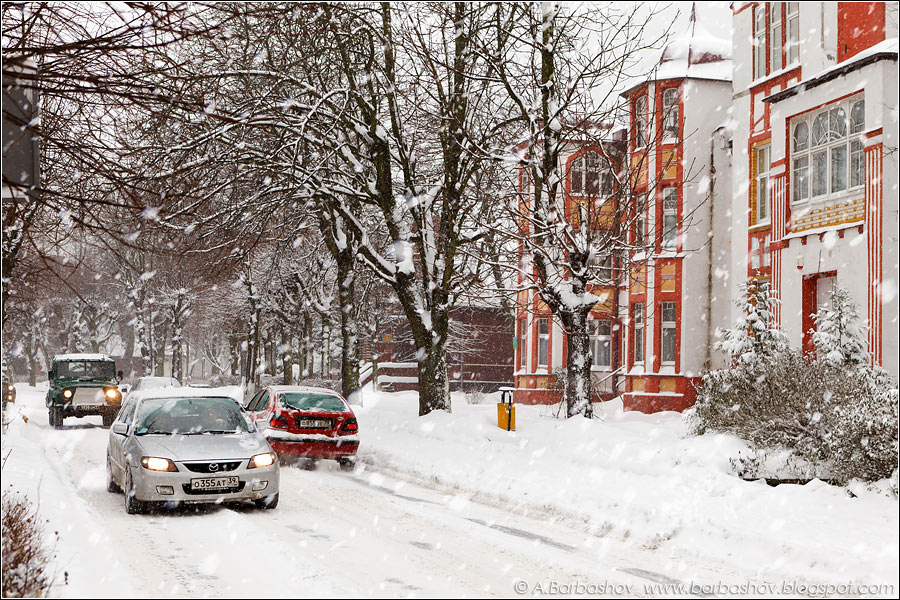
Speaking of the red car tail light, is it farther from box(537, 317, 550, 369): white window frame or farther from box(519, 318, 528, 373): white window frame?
box(519, 318, 528, 373): white window frame

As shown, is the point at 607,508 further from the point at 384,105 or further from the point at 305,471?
the point at 384,105

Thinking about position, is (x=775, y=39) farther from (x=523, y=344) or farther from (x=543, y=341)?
(x=523, y=344)

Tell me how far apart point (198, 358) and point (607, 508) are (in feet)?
331

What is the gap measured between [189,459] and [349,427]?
600 cm

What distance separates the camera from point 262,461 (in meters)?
12.0

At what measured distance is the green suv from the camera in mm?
28625

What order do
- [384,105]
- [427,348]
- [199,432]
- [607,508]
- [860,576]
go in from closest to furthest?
[860,576] < [607,508] < [199,432] < [427,348] < [384,105]

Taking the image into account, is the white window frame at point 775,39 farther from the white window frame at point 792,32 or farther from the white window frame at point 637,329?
the white window frame at point 637,329

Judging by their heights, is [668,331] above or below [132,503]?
above

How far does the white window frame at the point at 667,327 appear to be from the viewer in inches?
1262

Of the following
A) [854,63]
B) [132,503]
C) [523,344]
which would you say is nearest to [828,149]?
[854,63]

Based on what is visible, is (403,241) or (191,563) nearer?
(191,563)

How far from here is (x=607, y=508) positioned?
11352mm

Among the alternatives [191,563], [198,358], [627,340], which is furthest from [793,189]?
[198,358]
